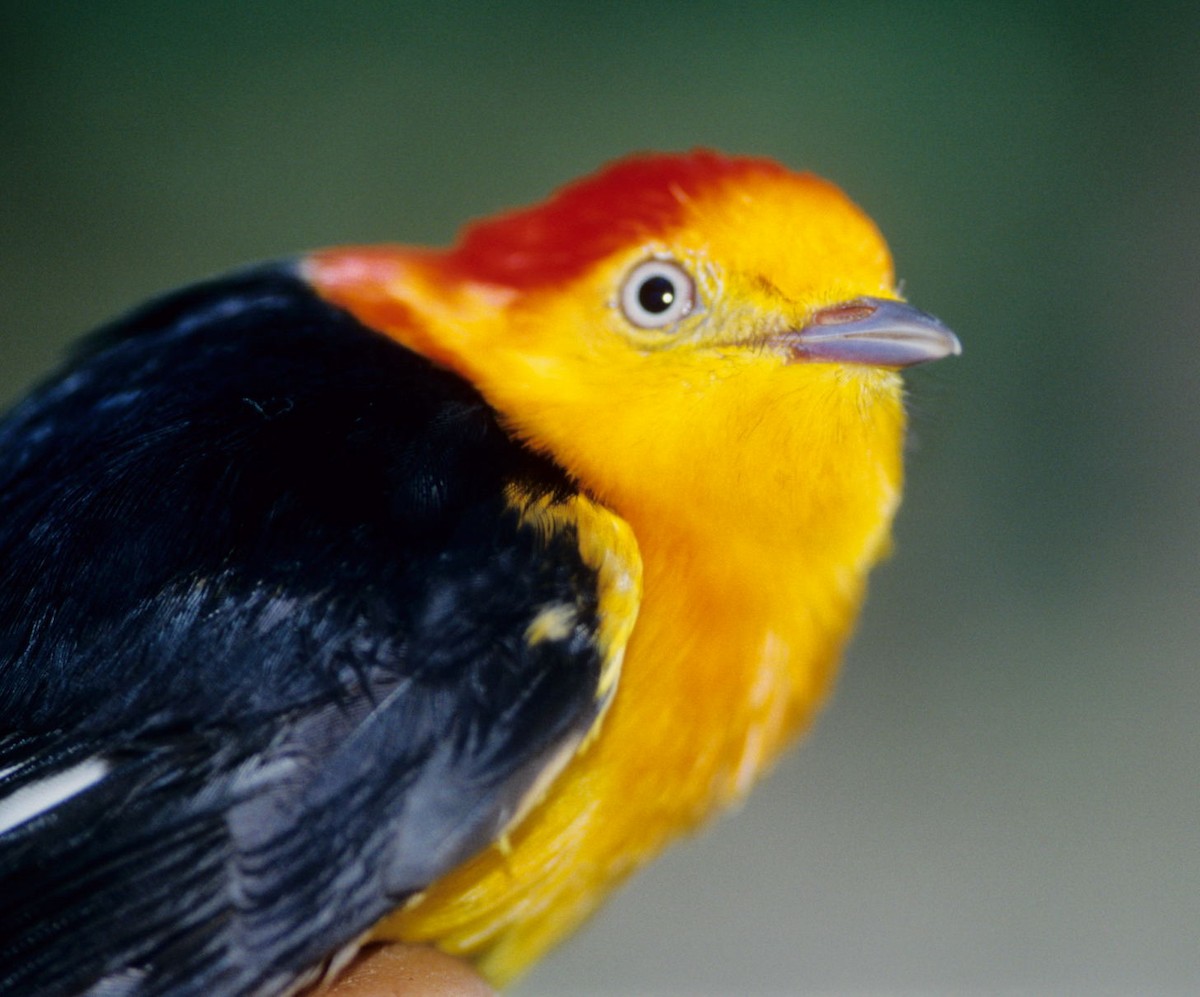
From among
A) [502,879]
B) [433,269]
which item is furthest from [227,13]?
[502,879]

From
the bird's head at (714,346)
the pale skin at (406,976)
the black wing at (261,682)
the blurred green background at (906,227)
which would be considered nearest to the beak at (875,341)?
the bird's head at (714,346)

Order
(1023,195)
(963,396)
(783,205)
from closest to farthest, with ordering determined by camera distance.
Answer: (783,205) < (963,396) < (1023,195)

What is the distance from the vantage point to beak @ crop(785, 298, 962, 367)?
3.73 ft

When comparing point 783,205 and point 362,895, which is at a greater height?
point 783,205

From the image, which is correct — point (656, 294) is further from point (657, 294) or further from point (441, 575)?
point (441, 575)

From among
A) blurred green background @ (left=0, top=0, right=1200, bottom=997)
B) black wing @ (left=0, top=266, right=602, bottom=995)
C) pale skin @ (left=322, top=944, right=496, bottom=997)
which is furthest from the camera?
blurred green background @ (left=0, top=0, right=1200, bottom=997)

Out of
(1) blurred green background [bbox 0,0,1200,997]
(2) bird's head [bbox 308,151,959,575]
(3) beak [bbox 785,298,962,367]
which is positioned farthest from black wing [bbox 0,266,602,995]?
(1) blurred green background [bbox 0,0,1200,997]

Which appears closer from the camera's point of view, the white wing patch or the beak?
the white wing patch

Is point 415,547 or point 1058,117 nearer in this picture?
point 415,547

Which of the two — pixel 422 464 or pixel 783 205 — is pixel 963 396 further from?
pixel 422 464

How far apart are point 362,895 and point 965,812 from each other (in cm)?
251

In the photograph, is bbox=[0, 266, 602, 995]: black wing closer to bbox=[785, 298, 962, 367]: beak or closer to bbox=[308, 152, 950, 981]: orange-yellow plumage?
bbox=[308, 152, 950, 981]: orange-yellow plumage

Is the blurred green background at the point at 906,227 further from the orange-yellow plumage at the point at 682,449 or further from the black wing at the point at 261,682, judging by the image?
Result: the black wing at the point at 261,682

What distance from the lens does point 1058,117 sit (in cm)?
333
